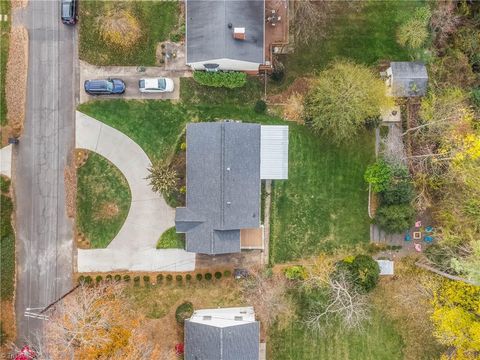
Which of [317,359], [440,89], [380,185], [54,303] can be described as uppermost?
[440,89]

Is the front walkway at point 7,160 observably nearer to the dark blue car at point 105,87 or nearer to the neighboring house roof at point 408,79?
the dark blue car at point 105,87

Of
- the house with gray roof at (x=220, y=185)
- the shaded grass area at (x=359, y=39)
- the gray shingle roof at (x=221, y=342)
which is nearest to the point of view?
the gray shingle roof at (x=221, y=342)

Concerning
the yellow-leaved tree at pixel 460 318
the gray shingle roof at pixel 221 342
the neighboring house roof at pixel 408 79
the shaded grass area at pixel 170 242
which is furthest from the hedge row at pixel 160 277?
the neighboring house roof at pixel 408 79

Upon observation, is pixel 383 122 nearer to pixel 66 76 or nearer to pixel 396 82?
pixel 396 82

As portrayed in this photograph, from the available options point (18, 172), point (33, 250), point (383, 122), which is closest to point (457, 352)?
point (383, 122)

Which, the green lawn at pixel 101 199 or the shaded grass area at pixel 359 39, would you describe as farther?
the shaded grass area at pixel 359 39

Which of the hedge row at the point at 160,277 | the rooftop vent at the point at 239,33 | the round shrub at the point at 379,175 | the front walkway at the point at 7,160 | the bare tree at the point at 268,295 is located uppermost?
the rooftop vent at the point at 239,33
